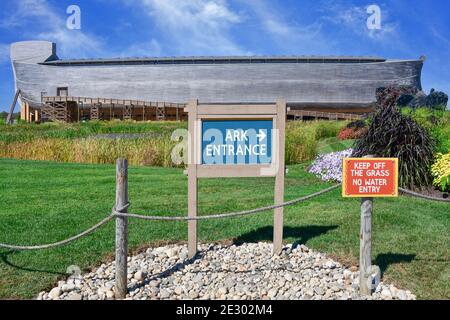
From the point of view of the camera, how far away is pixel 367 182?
14.4ft

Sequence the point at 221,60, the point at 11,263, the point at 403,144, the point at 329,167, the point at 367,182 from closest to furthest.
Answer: the point at 367,182 → the point at 11,263 → the point at 403,144 → the point at 329,167 → the point at 221,60

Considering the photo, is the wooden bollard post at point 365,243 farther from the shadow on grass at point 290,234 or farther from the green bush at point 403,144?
the green bush at point 403,144

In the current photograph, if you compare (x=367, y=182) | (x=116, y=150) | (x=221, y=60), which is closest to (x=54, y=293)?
(x=367, y=182)

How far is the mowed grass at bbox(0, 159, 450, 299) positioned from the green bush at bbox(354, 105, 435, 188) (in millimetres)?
782

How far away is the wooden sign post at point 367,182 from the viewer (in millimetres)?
4395

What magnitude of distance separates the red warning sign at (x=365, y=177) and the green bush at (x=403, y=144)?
5130 mm

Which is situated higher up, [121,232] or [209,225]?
[121,232]

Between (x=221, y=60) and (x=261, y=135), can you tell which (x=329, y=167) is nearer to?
(x=261, y=135)

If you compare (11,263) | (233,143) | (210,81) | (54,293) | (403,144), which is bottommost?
(54,293)

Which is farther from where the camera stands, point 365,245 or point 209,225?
point 209,225

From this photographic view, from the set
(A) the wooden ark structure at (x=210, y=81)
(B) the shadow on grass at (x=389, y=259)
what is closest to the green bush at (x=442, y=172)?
(B) the shadow on grass at (x=389, y=259)

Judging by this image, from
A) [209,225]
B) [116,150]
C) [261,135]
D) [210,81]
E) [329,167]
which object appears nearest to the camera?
[261,135]

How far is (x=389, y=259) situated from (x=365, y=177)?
1347 mm

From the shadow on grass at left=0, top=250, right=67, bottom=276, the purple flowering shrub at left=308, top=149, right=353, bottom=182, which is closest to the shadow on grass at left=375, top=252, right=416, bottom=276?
the shadow on grass at left=0, top=250, right=67, bottom=276
